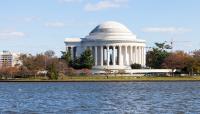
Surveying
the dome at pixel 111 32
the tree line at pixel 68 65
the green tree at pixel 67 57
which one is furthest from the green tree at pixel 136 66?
the green tree at pixel 67 57

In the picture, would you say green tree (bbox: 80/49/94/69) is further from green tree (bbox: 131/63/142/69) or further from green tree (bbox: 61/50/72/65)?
green tree (bbox: 131/63/142/69)

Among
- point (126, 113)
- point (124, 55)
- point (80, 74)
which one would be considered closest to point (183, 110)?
point (126, 113)

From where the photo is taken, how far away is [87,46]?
196625 millimetres

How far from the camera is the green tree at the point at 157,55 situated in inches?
7326

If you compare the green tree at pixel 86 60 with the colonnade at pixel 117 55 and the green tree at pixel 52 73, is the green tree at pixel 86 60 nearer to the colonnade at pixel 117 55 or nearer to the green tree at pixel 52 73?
the colonnade at pixel 117 55

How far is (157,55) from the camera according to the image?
18888cm

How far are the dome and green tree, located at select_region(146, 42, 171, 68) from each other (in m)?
8.32

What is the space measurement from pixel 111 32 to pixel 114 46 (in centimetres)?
471

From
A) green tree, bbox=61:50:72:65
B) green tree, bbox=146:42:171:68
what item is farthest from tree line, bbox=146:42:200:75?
green tree, bbox=61:50:72:65

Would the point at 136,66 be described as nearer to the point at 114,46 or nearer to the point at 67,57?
the point at 114,46

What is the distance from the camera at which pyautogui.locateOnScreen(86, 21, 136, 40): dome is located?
190500 millimetres

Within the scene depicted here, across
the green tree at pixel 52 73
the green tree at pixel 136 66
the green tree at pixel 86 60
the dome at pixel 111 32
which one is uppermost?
the dome at pixel 111 32

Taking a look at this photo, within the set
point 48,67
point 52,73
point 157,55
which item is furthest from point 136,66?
point 52,73

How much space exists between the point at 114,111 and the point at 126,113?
1.98 metres
